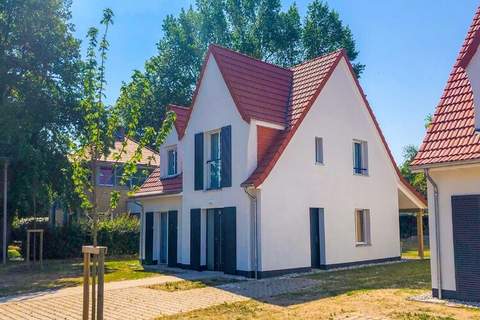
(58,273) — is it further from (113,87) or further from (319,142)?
(113,87)

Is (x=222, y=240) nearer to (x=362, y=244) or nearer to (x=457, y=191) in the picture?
(x=362, y=244)

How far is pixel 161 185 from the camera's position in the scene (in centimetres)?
2228

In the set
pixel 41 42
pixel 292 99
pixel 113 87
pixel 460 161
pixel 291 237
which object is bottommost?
pixel 291 237

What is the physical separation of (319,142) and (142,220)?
9451 mm

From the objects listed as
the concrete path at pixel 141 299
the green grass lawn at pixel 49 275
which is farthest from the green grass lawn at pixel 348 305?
the green grass lawn at pixel 49 275

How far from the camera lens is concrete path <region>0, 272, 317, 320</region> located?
10906mm

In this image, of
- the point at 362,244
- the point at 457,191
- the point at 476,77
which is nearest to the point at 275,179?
the point at 362,244

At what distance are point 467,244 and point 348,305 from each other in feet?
10.1

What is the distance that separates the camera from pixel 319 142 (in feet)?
62.5

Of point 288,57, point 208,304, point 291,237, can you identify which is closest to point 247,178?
point 291,237

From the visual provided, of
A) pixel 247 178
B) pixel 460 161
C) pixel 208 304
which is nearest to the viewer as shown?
pixel 460 161

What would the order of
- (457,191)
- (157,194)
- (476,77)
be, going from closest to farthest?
(457,191) < (476,77) < (157,194)

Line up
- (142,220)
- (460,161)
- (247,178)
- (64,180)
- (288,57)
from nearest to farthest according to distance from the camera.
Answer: (460,161) → (247,178) → (142,220) → (64,180) → (288,57)

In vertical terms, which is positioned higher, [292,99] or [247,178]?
[292,99]
